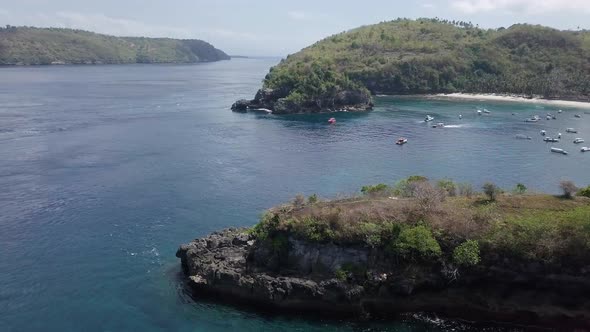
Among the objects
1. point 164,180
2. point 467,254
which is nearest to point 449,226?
point 467,254

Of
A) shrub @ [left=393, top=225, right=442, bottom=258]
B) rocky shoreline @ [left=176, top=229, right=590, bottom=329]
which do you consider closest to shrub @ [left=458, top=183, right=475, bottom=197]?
shrub @ [left=393, top=225, right=442, bottom=258]

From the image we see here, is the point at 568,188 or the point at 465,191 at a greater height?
the point at 568,188

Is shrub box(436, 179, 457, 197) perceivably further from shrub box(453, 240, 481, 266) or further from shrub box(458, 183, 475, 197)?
shrub box(453, 240, 481, 266)

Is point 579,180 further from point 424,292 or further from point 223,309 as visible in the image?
point 223,309

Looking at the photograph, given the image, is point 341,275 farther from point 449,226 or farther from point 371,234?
point 449,226

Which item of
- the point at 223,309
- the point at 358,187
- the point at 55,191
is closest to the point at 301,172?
the point at 358,187

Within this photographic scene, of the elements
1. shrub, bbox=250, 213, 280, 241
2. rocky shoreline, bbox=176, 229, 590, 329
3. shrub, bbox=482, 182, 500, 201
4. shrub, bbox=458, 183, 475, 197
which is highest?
shrub, bbox=482, 182, 500, 201

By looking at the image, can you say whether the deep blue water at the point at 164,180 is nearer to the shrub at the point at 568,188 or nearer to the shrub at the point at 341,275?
the shrub at the point at 341,275

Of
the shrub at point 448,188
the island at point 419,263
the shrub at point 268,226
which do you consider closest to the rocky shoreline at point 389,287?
the island at point 419,263
